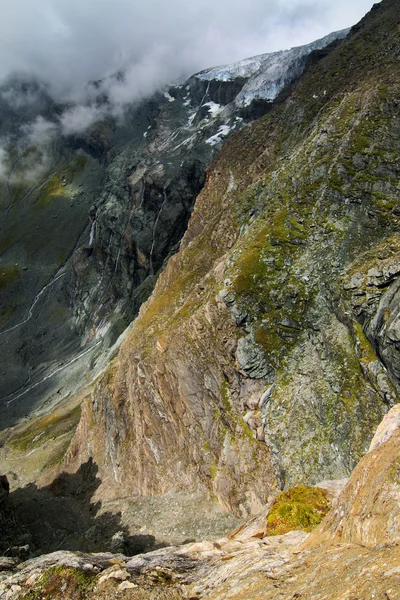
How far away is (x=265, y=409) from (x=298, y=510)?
2598cm

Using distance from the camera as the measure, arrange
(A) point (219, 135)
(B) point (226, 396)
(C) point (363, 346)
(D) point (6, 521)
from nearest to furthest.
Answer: (C) point (363, 346)
(B) point (226, 396)
(D) point (6, 521)
(A) point (219, 135)

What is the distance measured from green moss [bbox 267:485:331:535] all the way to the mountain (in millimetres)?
91

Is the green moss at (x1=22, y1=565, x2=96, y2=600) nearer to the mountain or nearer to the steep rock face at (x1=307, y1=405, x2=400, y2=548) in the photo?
the mountain

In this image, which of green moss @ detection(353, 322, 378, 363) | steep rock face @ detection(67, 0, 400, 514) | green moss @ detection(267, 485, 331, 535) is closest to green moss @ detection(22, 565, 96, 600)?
green moss @ detection(267, 485, 331, 535)

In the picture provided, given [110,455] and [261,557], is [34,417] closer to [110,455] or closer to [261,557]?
[110,455]

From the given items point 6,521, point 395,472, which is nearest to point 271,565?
point 395,472

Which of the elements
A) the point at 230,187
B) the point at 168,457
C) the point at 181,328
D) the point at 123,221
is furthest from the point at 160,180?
the point at 168,457

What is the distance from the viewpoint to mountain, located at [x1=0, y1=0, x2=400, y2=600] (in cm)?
1234

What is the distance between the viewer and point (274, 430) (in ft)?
130

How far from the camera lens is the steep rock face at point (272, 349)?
37.8 meters

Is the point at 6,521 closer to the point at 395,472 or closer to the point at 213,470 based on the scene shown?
the point at 213,470

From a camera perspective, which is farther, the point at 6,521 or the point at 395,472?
the point at 6,521

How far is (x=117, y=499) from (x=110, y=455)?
28.7 feet

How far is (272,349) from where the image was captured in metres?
43.7
